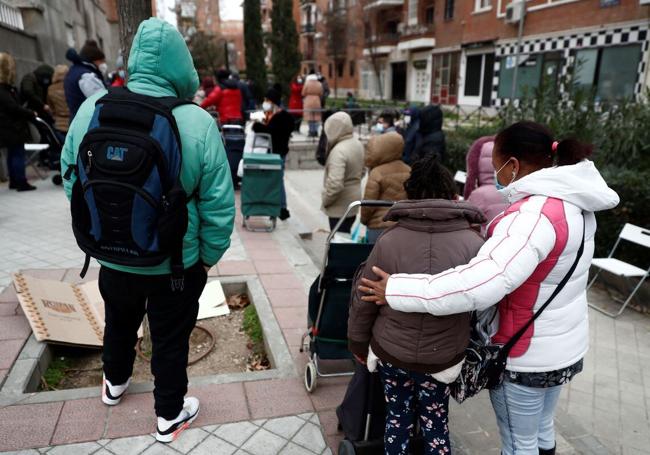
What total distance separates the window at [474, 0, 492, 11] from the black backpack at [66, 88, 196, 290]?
26.9 meters

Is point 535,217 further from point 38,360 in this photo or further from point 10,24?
point 10,24

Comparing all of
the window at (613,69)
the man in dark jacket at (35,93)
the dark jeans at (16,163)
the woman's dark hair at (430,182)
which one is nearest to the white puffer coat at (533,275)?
the woman's dark hair at (430,182)

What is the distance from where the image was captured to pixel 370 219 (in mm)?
4262

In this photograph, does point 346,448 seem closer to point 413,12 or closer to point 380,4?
point 413,12

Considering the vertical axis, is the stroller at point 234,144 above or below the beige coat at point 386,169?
below

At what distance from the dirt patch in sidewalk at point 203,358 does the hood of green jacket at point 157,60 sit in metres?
1.94

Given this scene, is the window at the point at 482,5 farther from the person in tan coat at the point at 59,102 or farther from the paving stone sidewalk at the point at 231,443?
the paving stone sidewalk at the point at 231,443

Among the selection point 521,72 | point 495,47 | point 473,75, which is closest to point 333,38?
point 473,75

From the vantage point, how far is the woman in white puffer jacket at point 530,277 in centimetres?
170

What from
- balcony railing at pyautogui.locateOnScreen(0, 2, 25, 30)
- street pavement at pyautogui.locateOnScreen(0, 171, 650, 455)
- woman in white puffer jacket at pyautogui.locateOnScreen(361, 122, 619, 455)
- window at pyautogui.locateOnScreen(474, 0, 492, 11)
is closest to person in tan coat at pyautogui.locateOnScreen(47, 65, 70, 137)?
balcony railing at pyautogui.locateOnScreen(0, 2, 25, 30)

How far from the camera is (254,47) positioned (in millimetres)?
25609

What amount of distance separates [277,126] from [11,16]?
687 centimetres

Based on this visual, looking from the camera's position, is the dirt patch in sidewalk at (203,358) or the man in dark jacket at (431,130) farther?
the man in dark jacket at (431,130)

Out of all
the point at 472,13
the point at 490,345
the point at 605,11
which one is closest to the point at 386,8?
the point at 472,13
